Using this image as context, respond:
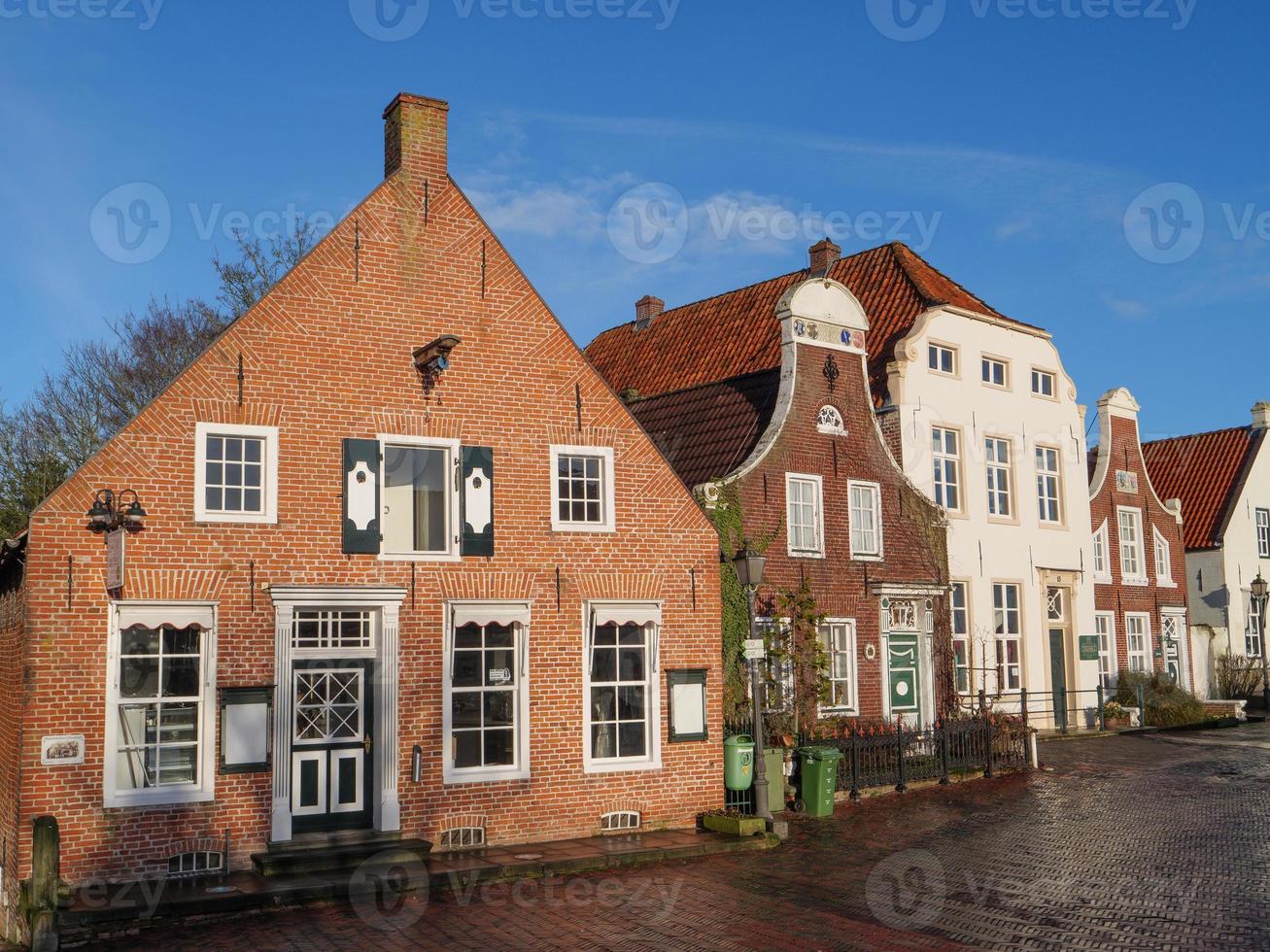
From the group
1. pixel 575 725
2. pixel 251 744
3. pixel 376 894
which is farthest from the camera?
pixel 575 725

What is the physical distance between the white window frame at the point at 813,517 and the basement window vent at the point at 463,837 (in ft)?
25.7

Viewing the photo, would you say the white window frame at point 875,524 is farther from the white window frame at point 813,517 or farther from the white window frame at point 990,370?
the white window frame at point 990,370

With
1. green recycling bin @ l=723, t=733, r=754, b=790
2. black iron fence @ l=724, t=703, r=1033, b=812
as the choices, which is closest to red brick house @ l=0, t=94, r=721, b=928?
green recycling bin @ l=723, t=733, r=754, b=790

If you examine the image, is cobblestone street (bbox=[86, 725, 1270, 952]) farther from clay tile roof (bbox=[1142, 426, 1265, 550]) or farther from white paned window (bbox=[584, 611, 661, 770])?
clay tile roof (bbox=[1142, 426, 1265, 550])

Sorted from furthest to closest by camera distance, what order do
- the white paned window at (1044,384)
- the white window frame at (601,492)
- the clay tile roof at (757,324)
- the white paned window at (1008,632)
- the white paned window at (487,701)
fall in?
the white paned window at (1044,384)
the white paned window at (1008,632)
the clay tile roof at (757,324)
the white window frame at (601,492)
the white paned window at (487,701)

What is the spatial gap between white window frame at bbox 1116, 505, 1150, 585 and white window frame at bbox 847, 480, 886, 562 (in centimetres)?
1249

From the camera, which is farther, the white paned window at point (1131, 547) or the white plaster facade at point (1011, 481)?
the white paned window at point (1131, 547)

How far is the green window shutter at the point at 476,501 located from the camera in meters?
15.4

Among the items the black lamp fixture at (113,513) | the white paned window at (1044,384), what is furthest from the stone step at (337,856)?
the white paned window at (1044,384)

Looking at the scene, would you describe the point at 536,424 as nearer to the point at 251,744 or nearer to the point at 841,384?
the point at 251,744

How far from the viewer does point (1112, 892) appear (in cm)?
1248

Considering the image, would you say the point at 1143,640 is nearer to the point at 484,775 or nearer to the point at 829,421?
the point at 829,421

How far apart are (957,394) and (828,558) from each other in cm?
674

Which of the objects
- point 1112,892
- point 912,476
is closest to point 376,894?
point 1112,892
